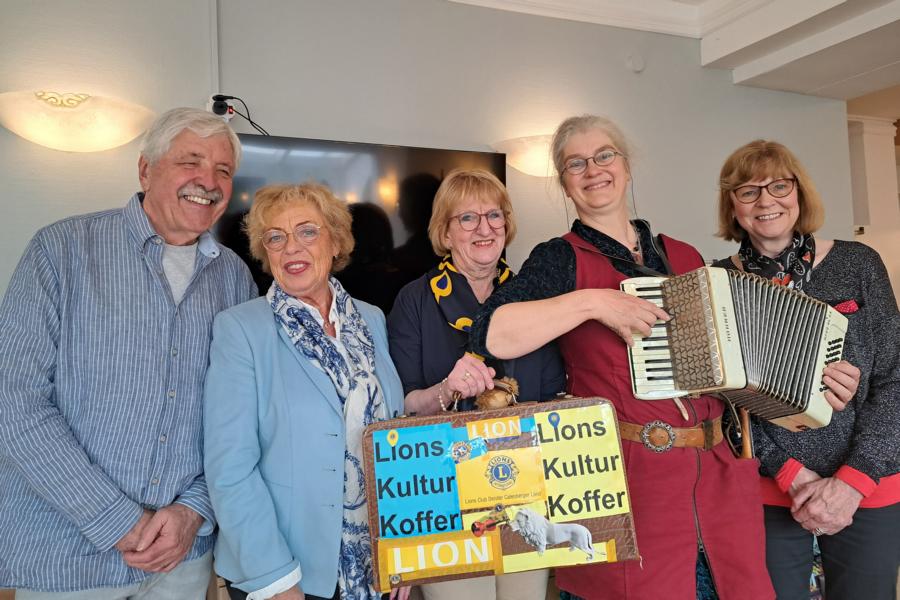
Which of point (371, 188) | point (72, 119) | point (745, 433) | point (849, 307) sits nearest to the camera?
point (745, 433)

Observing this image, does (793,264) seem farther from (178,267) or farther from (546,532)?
A: (178,267)

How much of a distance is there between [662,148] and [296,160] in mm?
2555

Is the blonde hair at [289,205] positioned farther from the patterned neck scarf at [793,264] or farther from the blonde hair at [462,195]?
the patterned neck scarf at [793,264]

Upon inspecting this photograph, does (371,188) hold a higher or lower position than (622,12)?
lower

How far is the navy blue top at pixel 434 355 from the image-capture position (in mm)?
1738

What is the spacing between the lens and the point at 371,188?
3.16 meters

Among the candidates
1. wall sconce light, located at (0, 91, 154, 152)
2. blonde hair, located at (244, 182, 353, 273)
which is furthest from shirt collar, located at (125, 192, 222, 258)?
wall sconce light, located at (0, 91, 154, 152)

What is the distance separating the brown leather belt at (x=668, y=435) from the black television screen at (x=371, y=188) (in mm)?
1955

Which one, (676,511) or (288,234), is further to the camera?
(288,234)

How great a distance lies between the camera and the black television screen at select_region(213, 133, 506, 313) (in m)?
2.94

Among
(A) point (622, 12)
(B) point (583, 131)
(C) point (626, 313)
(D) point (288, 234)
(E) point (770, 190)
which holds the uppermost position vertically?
(A) point (622, 12)

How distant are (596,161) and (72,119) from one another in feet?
7.99

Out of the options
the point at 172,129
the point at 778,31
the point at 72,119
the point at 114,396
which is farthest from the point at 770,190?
the point at 72,119

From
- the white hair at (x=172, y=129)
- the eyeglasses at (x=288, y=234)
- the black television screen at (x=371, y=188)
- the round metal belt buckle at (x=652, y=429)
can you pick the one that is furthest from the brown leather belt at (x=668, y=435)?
the black television screen at (x=371, y=188)
